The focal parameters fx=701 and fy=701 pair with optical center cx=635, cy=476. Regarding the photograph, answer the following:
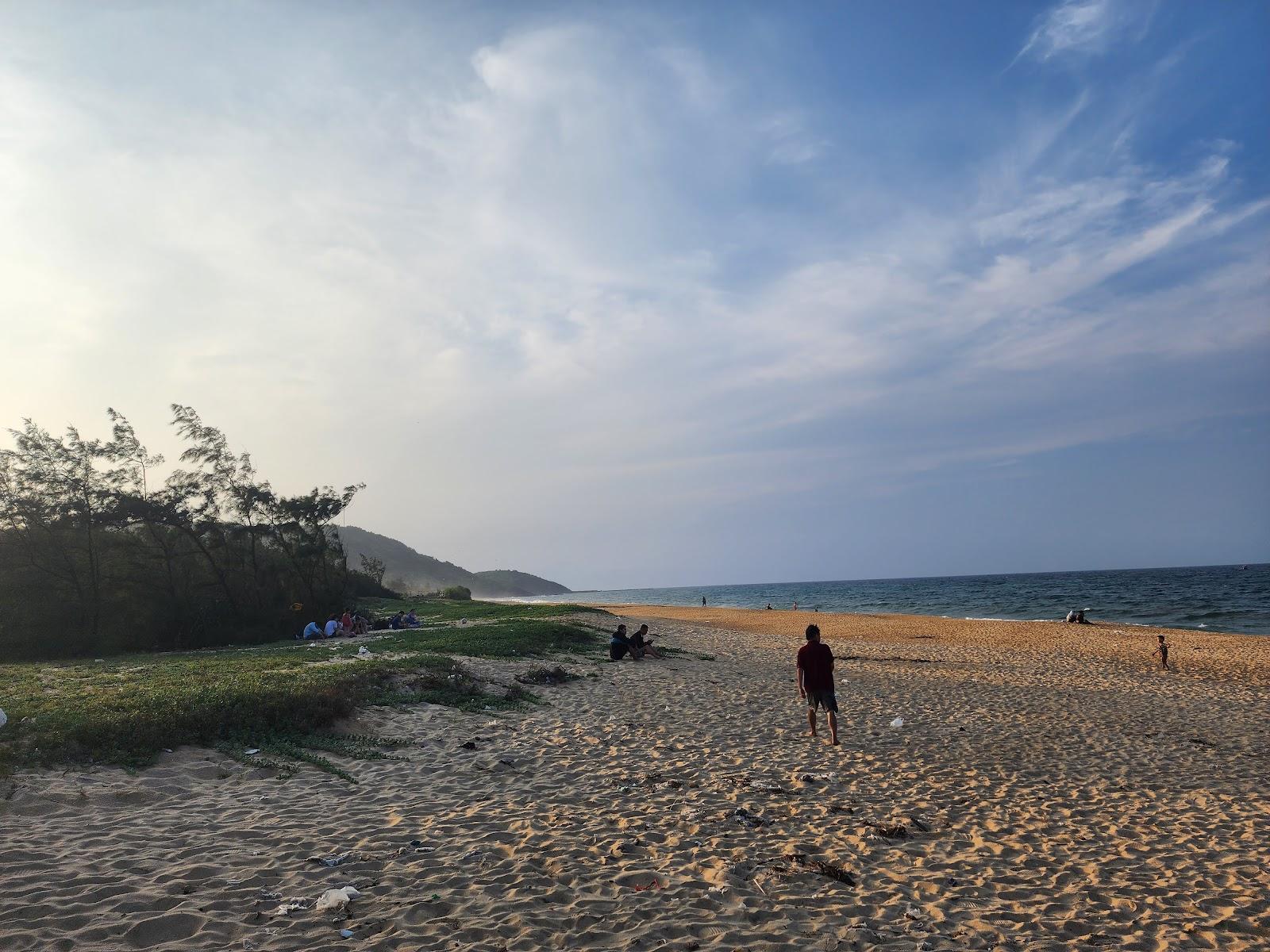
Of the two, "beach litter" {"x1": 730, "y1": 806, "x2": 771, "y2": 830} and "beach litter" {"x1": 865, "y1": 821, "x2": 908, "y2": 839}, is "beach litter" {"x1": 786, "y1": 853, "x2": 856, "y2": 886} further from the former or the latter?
"beach litter" {"x1": 865, "y1": 821, "x2": 908, "y2": 839}

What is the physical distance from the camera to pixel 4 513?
26.6 m

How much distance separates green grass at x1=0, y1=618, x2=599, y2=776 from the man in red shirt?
5.75m

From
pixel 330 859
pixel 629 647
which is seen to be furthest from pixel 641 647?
pixel 330 859

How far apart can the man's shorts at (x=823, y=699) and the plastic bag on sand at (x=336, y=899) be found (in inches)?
311

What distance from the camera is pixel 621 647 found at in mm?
20547

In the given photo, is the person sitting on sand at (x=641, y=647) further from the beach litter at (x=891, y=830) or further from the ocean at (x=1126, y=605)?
the ocean at (x=1126, y=605)

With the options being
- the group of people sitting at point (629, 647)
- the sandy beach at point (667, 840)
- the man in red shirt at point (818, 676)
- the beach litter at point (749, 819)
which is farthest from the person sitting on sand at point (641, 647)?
the beach litter at point (749, 819)

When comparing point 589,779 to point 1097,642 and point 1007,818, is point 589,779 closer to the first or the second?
point 1007,818

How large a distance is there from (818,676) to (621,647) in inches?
379

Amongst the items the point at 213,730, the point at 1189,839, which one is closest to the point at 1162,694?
the point at 1189,839

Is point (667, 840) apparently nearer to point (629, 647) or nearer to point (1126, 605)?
point (629, 647)

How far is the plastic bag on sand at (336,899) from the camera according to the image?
5.68 metres

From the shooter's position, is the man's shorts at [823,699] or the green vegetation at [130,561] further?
the green vegetation at [130,561]

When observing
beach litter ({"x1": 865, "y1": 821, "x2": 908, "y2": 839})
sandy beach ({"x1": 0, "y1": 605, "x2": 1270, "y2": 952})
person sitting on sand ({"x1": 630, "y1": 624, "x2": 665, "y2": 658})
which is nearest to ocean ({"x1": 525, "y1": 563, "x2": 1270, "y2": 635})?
person sitting on sand ({"x1": 630, "y1": 624, "x2": 665, "y2": 658})
